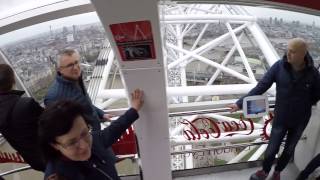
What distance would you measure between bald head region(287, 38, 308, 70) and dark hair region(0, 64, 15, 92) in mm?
2357

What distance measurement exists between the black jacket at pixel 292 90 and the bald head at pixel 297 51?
7 centimetres

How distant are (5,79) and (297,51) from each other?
242 centimetres

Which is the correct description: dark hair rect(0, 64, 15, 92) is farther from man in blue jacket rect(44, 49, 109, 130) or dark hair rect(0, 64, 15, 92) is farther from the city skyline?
the city skyline

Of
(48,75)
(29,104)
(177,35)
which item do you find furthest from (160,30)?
(177,35)

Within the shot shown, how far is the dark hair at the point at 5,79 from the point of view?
89.4 inches

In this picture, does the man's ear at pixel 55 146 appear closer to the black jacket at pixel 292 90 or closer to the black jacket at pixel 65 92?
the black jacket at pixel 65 92

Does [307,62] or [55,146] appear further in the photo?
[307,62]

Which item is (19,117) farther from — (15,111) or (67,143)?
(67,143)

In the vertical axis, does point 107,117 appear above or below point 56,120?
below

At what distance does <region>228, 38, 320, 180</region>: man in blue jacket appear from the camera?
3.02 m

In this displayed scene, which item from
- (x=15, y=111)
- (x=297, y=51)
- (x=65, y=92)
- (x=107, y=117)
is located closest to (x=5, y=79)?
(x=15, y=111)

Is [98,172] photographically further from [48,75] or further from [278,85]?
[48,75]

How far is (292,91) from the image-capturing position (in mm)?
3098

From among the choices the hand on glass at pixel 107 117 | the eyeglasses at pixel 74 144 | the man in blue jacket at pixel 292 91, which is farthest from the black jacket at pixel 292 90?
the eyeglasses at pixel 74 144
